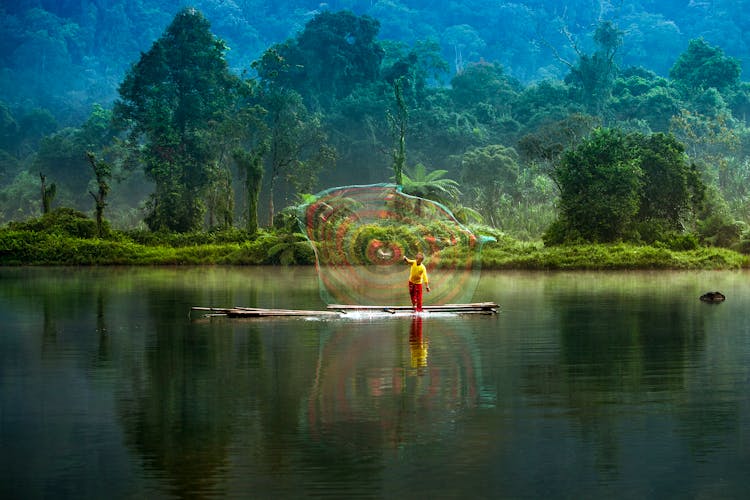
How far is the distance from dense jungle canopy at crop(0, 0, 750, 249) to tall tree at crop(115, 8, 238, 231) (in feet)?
0.43

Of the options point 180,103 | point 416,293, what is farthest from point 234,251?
point 416,293

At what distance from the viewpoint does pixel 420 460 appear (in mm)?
10453

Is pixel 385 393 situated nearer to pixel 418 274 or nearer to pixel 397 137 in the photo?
pixel 418 274

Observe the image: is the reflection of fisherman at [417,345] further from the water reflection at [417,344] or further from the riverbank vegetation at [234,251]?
the riverbank vegetation at [234,251]

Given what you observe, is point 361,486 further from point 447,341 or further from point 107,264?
point 107,264

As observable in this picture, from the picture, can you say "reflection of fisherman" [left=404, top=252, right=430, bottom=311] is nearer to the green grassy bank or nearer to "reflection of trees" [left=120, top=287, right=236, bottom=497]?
"reflection of trees" [left=120, top=287, right=236, bottom=497]

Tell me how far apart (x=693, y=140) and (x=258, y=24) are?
7820cm

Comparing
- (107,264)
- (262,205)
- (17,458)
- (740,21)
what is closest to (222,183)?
(262,205)

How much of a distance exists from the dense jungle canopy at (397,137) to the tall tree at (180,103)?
0.13 m

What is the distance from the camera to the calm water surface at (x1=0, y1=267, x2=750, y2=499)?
9883 mm

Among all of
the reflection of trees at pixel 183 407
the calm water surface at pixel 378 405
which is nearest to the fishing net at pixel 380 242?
the calm water surface at pixel 378 405

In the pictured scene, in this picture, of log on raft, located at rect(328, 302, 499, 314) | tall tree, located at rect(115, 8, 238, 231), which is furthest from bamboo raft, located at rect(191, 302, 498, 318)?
tall tree, located at rect(115, 8, 238, 231)

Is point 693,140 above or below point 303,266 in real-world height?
above

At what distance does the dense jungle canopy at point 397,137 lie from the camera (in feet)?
166
